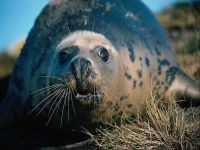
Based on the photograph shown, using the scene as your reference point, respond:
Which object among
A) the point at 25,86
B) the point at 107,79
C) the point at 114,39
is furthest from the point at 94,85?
the point at 25,86

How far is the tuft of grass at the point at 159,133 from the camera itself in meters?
3.52

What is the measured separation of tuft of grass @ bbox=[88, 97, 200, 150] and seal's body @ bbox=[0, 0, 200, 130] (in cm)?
29

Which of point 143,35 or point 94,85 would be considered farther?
point 143,35

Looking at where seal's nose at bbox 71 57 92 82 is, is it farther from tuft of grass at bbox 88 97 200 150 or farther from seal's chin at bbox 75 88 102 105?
tuft of grass at bbox 88 97 200 150

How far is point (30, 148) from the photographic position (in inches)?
194

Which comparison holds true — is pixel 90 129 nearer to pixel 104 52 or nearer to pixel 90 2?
pixel 104 52

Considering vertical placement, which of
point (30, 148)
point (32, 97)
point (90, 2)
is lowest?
point (30, 148)

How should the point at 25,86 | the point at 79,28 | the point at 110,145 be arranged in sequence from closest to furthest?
the point at 110,145, the point at 79,28, the point at 25,86

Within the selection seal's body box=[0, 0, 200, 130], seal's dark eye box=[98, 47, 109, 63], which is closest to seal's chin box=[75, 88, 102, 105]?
seal's body box=[0, 0, 200, 130]

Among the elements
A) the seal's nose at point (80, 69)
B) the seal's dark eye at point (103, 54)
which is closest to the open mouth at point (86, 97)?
the seal's nose at point (80, 69)

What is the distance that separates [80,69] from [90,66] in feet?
0.39

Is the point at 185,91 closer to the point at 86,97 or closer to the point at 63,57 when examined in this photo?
the point at 63,57

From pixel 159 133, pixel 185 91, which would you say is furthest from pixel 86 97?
pixel 185 91

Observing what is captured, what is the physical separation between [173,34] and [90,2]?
7.95m
